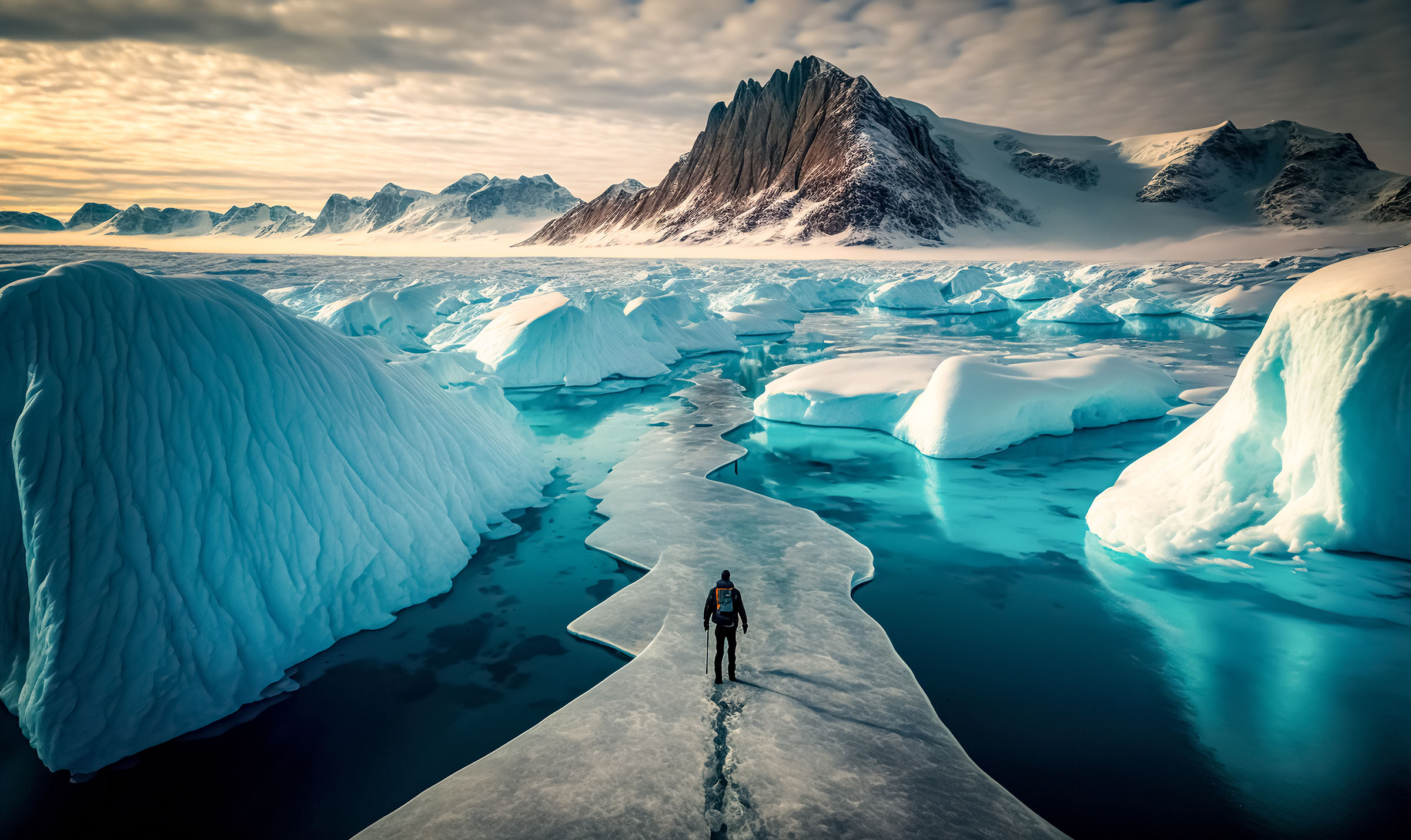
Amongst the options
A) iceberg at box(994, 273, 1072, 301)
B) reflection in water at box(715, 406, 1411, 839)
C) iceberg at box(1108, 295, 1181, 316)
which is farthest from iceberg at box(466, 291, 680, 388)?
iceberg at box(994, 273, 1072, 301)

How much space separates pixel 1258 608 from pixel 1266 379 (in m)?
2.88

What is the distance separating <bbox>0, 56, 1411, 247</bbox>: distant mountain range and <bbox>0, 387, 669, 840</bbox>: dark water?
84.6 meters

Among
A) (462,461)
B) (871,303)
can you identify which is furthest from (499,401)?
(871,303)

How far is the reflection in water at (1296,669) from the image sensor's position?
170 inches

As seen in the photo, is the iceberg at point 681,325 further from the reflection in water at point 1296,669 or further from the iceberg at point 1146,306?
the iceberg at point 1146,306

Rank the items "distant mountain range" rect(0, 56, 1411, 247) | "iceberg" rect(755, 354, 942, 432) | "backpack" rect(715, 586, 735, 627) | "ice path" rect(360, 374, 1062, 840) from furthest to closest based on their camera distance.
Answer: "distant mountain range" rect(0, 56, 1411, 247) → "iceberg" rect(755, 354, 942, 432) → "backpack" rect(715, 586, 735, 627) → "ice path" rect(360, 374, 1062, 840)

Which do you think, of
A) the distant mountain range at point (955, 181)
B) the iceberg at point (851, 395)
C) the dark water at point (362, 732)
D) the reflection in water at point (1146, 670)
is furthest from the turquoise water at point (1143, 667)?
the distant mountain range at point (955, 181)

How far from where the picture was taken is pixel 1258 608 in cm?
661

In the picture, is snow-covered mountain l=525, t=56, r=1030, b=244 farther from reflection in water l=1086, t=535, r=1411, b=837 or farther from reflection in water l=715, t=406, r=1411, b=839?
reflection in water l=1086, t=535, r=1411, b=837

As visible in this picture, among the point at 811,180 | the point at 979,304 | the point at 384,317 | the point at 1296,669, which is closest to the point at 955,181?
the point at 811,180

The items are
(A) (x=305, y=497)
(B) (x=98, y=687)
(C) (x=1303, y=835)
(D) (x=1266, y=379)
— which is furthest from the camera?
(D) (x=1266, y=379)

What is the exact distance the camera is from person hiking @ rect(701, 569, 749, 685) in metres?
5.01

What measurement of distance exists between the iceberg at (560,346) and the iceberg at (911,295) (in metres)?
23.0

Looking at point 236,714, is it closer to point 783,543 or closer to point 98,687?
point 98,687
